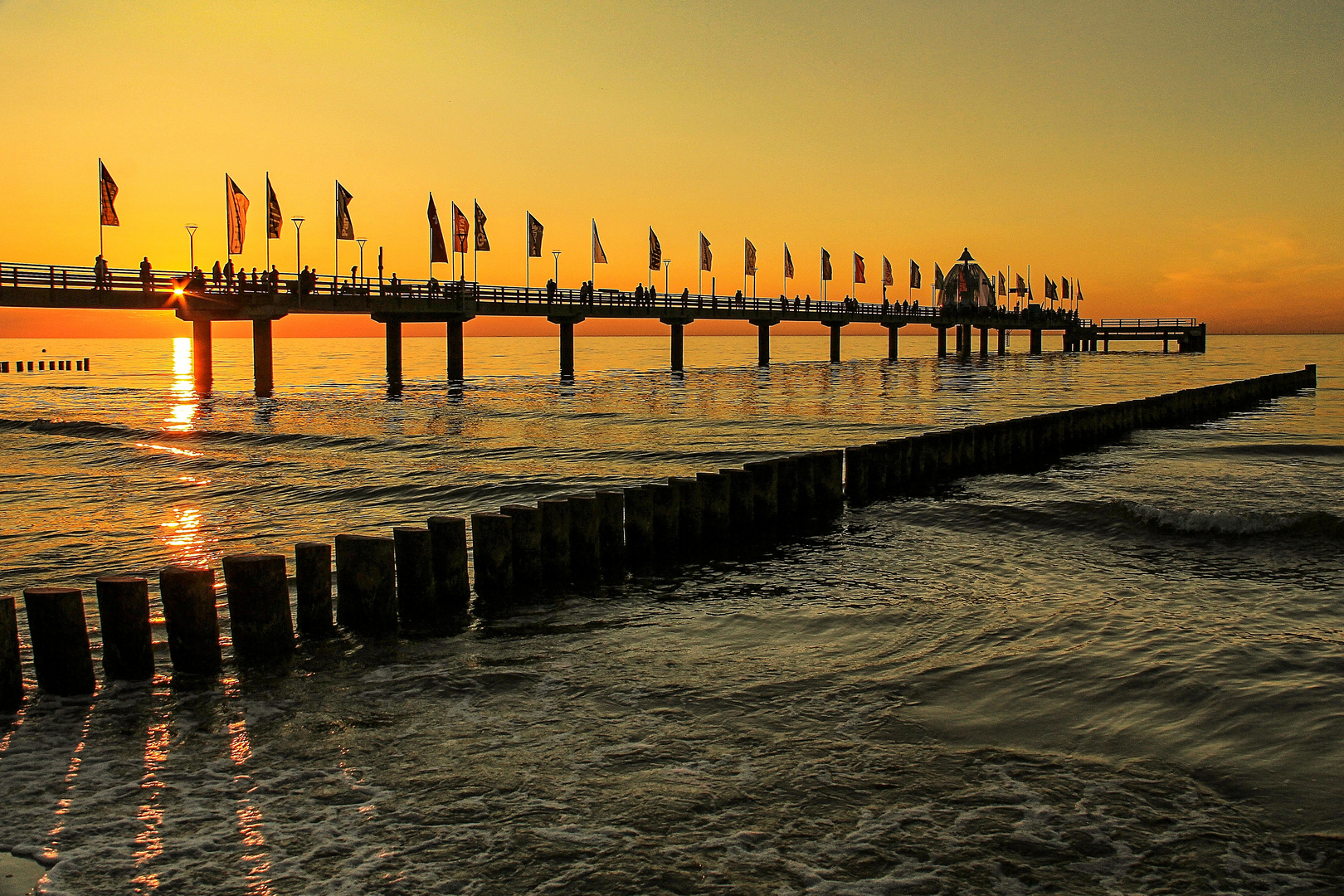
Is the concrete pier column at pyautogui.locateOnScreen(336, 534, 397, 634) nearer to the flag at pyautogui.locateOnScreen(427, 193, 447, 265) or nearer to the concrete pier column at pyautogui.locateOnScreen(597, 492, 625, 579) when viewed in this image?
the concrete pier column at pyautogui.locateOnScreen(597, 492, 625, 579)

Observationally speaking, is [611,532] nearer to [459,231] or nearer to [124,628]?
[124,628]

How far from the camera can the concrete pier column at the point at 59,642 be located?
846cm

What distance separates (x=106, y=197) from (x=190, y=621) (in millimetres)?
46714

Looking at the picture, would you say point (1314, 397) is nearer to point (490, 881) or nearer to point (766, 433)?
point (766, 433)

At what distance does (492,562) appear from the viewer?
467 inches

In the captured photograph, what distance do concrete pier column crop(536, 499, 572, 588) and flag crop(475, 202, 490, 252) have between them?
53.4 m

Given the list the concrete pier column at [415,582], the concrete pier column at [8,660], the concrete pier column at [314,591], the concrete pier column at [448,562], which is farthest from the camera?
the concrete pier column at [448,562]

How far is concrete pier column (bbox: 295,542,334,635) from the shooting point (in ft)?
33.3

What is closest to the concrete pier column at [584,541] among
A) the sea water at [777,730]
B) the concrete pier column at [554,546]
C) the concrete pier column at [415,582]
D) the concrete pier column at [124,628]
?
the concrete pier column at [554,546]

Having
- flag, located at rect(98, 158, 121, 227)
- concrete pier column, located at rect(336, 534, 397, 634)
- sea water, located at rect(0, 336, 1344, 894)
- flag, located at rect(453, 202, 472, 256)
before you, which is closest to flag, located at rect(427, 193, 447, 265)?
flag, located at rect(453, 202, 472, 256)

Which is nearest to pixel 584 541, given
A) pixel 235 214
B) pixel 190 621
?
pixel 190 621

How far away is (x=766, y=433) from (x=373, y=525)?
71.0 ft

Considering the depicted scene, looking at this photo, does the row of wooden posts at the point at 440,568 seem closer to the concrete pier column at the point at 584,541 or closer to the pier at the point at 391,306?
the concrete pier column at the point at 584,541

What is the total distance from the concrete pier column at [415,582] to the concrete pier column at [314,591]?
822 mm
